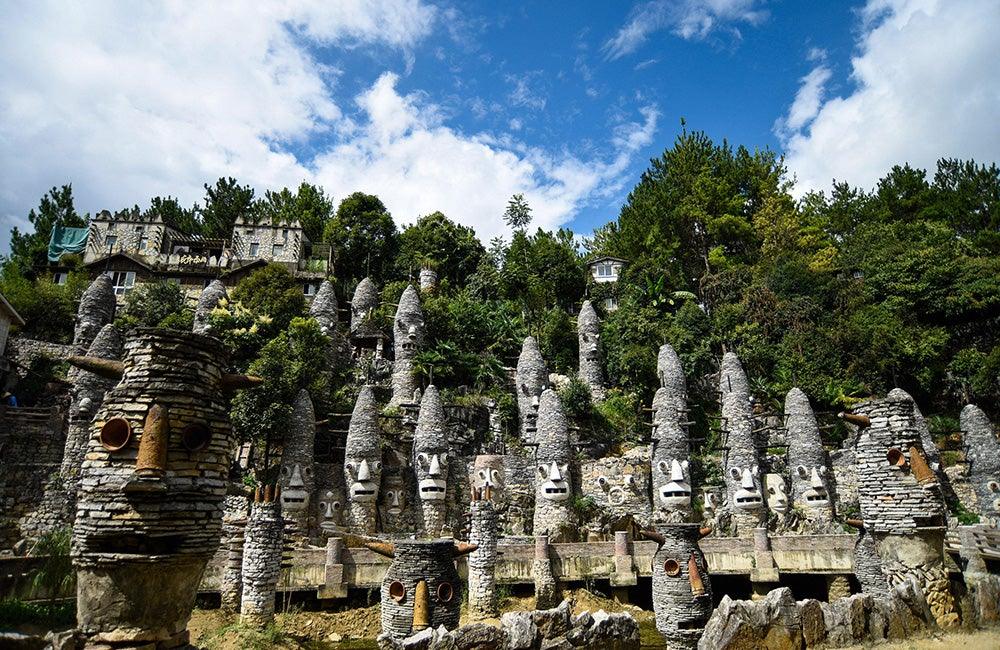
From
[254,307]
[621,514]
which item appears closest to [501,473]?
[621,514]

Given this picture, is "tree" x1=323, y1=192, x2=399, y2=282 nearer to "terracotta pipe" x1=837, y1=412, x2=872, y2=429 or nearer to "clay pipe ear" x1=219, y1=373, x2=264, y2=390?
"clay pipe ear" x1=219, y1=373, x2=264, y2=390

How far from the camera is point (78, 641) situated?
611 centimetres

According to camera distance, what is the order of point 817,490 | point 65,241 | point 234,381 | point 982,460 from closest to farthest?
point 234,381, point 817,490, point 982,460, point 65,241

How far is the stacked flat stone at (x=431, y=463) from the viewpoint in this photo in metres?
22.7

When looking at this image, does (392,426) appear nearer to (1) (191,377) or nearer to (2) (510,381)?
(2) (510,381)

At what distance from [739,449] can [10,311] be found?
105ft

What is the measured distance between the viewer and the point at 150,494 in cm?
634

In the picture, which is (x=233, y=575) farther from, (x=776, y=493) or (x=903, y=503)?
(x=776, y=493)

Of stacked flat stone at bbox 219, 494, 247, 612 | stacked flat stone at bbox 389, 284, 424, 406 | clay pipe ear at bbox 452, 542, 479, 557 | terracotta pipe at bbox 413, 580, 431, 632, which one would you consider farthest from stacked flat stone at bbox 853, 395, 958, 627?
stacked flat stone at bbox 389, 284, 424, 406

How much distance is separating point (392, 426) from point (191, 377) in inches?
785

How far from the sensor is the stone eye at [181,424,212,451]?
6737 millimetres

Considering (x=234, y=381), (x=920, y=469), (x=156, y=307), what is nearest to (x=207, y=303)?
(x=156, y=307)

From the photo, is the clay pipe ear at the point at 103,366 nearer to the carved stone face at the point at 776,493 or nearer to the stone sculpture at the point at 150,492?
the stone sculpture at the point at 150,492

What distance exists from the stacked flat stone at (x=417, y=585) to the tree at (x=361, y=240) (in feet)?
106
